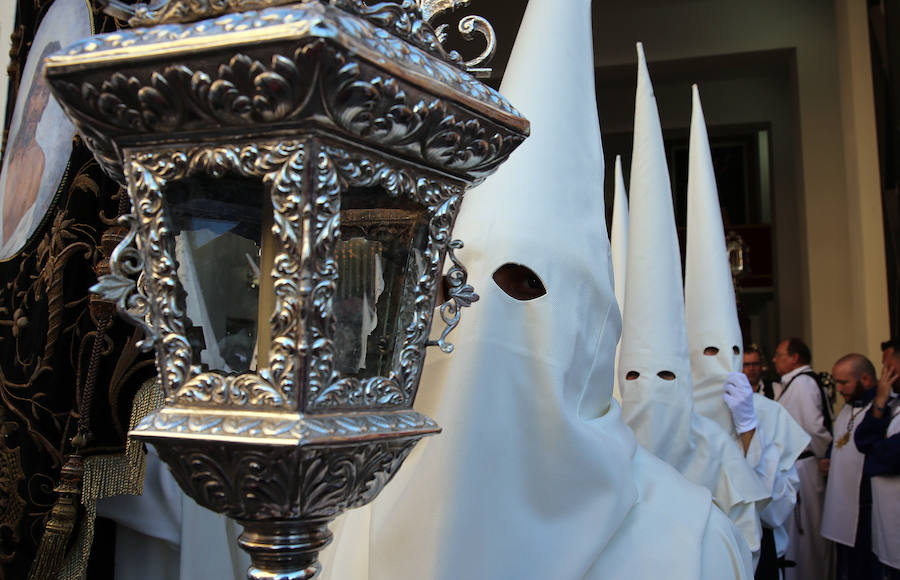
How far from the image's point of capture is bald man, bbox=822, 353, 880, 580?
4938 millimetres

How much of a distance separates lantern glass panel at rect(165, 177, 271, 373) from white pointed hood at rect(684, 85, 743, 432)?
151 inches

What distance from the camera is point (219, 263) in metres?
0.80

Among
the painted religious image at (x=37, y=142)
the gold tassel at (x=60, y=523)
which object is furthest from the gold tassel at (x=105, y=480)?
the painted religious image at (x=37, y=142)

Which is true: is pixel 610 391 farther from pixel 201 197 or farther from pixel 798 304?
pixel 798 304

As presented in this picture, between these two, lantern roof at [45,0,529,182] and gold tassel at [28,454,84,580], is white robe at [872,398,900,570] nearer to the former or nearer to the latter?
gold tassel at [28,454,84,580]

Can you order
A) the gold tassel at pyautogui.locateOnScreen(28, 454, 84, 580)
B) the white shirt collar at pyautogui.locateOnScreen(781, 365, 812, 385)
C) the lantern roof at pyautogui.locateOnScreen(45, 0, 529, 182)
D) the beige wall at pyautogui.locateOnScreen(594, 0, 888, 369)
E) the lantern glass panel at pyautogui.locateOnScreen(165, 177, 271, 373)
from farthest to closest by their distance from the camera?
the beige wall at pyautogui.locateOnScreen(594, 0, 888, 369) → the white shirt collar at pyautogui.locateOnScreen(781, 365, 812, 385) → the gold tassel at pyautogui.locateOnScreen(28, 454, 84, 580) → the lantern glass panel at pyautogui.locateOnScreen(165, 177, 271, 373) → the lantern roof at pyautogui.locateOnScreen(45, 0, 529, 182)

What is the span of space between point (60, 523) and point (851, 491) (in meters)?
5.20

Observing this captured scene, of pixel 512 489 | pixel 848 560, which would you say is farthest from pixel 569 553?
pixel 848 560

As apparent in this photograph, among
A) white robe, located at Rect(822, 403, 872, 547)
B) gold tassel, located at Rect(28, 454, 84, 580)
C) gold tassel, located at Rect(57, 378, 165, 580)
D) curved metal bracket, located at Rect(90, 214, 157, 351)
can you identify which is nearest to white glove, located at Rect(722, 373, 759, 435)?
white robe, located at Rect(822, 403, 872, 547)

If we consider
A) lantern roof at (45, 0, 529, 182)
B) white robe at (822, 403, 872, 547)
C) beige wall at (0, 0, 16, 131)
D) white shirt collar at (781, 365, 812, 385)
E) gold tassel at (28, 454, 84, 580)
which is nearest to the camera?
lantern roof at (45, 0, 529, 182)

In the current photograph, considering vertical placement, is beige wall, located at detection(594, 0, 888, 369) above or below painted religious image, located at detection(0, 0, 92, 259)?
above

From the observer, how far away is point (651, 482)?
5.97 feet

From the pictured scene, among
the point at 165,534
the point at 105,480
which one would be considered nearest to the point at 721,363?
the point at 165,534

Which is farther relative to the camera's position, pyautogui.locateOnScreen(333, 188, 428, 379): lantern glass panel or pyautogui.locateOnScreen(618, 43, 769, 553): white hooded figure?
pyautogui.locateOnScreen(618, 43, 769, 553): white hooded figure
